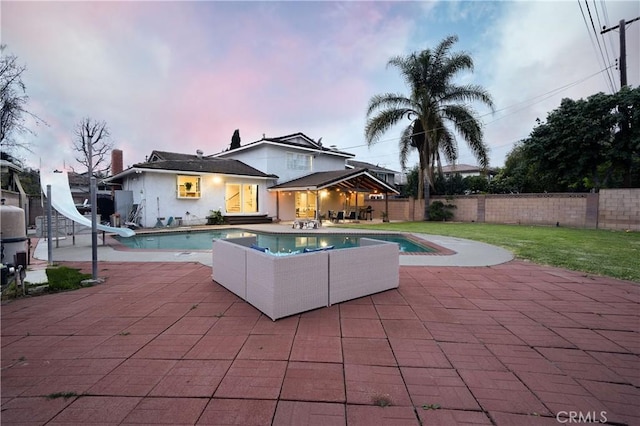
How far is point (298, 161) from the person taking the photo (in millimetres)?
22500

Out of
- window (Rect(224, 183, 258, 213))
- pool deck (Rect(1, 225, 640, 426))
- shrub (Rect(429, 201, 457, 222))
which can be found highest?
window (Rect(224, 183, 258, 213))

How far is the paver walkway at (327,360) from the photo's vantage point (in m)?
2.07

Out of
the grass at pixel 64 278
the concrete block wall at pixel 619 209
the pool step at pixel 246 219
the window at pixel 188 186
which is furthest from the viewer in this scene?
the pool step at pixel 246 219

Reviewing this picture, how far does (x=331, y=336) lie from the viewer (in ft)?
10.7

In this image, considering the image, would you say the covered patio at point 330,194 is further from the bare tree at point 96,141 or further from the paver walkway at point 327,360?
the bare tree at point 96,141

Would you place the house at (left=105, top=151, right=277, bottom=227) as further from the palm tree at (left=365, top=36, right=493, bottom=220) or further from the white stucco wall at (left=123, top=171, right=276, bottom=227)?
the palm tree at (left=365, top=36, right=493, bottom=220)

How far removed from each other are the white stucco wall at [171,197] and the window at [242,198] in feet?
2.81

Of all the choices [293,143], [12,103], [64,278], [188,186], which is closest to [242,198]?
[188,186]

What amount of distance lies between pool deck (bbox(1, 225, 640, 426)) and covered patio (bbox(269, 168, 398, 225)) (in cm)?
1387

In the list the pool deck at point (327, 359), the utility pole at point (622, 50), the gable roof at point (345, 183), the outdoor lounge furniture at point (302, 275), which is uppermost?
the utility pole at point (622, 50)

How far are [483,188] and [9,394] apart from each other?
27.3 meters

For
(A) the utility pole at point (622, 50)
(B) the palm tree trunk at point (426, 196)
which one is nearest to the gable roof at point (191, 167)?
(B) the palm tree trunk at point (426, 196)

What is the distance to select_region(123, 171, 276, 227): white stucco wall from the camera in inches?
635

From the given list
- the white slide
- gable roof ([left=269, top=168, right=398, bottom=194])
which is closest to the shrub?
gable roof ([left=269, top=168, right=398, bottom=194])
